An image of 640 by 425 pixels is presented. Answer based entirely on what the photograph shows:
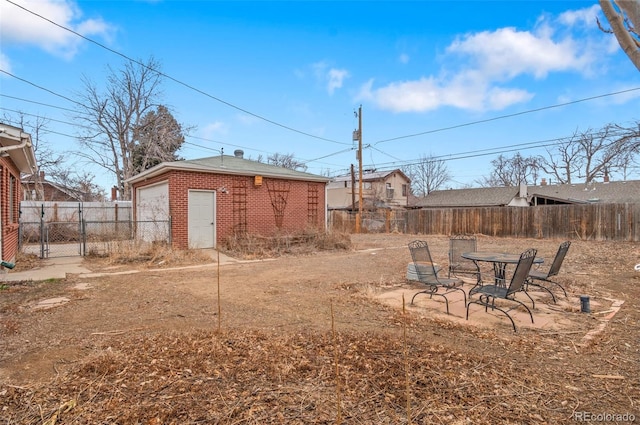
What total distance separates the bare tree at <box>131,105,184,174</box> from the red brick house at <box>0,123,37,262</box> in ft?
39.9

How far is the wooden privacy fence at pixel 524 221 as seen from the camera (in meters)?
14.9

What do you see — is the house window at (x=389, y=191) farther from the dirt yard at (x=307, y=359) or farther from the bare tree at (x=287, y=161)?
the dirt yard at (x=307, y=359)

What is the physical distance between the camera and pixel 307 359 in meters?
2.97

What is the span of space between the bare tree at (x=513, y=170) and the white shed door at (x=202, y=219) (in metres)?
36.6

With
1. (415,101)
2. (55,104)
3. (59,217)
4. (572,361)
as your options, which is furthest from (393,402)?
(55,104)

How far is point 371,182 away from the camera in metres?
34.8

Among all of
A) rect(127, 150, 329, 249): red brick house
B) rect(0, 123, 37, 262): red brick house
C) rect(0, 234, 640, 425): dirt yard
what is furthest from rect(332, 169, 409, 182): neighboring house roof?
rect(0, 234, 640, 425): dirt yard

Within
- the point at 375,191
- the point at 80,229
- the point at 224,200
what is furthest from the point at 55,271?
the point at 375,191

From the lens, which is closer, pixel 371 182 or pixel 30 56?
pixel 30 56

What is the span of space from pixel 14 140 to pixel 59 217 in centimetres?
1105

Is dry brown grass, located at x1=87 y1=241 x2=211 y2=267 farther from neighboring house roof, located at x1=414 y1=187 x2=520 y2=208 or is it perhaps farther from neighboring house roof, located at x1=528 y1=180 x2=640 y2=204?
neighboring house roof, located at x1=528 y1=180 x2=640 y2=204

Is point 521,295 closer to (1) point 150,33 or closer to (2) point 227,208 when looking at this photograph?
(2) point 227,208

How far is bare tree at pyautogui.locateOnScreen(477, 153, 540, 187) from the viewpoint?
3709 cm

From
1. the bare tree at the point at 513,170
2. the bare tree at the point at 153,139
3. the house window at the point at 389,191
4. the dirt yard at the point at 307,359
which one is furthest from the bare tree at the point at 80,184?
the bare tree at the point at 513,170
